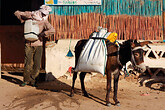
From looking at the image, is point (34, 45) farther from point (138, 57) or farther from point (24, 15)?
point (138, 57)

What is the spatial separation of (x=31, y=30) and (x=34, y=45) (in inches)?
17.8

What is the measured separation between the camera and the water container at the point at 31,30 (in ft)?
22.5

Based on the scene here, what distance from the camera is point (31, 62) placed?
708 cm

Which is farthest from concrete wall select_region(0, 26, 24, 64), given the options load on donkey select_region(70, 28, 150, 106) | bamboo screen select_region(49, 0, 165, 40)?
load on donkey select_region(70, 28, 150, 106)

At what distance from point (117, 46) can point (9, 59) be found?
16.5ft

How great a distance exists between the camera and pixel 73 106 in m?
5.27

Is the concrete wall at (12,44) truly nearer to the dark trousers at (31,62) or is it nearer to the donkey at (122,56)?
the dark trousers at (31,62)

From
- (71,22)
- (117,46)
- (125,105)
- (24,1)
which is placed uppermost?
(24,1)

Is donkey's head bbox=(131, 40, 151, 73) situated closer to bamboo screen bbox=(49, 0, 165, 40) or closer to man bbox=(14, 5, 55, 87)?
man bbox=(14, 5, 55, 87)

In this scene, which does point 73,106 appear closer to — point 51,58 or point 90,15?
point 51,58

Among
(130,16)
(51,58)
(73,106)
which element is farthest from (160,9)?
(73,106)

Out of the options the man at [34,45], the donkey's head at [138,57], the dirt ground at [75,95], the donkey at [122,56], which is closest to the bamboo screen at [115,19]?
the man at [34,45]

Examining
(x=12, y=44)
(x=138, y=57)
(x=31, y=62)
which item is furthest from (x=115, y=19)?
(x=12, y=44)

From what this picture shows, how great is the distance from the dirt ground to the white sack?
31.4 inches
